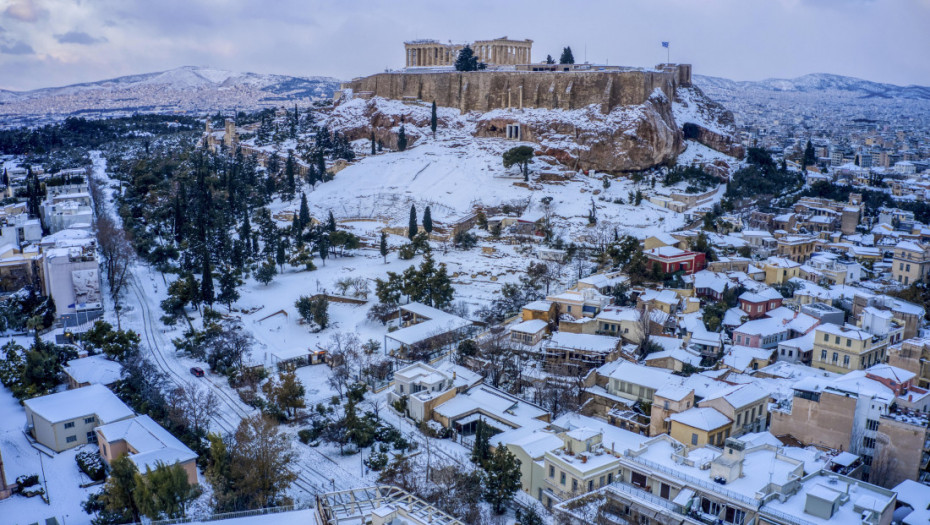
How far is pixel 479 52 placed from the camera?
3049 inches

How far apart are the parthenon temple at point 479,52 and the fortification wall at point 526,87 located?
26.3 feet

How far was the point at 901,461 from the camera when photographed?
2056 centimetres

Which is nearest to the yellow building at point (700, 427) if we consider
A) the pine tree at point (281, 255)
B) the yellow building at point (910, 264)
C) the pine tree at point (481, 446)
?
the pine tree at point (481, 446)

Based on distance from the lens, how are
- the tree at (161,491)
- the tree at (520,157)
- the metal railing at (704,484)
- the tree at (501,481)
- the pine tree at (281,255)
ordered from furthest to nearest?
the tree at (520,157)
the pine tree at (281,255)
the tree at (501,481)
the tree at (161,491)
the metal railing at (704,484)

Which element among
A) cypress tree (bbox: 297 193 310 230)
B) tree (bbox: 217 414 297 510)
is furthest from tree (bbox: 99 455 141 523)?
cypress tree (bbox: 297 193 310 230)

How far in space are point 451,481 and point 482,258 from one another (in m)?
24.0

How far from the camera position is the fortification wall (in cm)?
→ 6097

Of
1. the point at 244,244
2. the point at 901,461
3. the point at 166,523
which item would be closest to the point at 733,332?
the point at 901,461

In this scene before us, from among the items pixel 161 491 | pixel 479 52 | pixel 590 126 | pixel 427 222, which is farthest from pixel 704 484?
pixel 479 52

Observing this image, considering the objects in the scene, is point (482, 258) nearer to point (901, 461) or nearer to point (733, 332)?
point (733, 332)

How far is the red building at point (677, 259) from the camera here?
124 feet

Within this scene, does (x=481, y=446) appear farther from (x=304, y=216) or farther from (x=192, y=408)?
(x=304, y=216)

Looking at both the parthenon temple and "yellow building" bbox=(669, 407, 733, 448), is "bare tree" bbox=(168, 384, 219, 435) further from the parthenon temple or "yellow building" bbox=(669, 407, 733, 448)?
the parthenon temple

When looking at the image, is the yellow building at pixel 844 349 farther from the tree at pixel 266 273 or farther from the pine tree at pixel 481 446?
the tree at pixel 266 273
